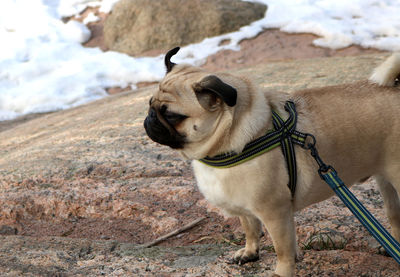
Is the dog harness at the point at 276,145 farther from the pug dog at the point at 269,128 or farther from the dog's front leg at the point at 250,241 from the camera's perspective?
the dog's front leg at the point at 250,241

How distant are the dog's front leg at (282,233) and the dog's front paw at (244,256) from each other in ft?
1.01

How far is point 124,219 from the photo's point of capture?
3736 mm

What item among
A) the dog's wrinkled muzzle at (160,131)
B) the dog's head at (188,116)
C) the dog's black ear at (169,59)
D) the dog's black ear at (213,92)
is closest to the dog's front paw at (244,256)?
the dog's head at (188,116)

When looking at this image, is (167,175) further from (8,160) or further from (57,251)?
(8,160)

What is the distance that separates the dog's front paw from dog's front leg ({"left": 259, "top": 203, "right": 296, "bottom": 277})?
1.01ft

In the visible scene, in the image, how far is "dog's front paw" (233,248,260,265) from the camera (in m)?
2.84

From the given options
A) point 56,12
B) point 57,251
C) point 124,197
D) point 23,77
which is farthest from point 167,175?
point 56,12

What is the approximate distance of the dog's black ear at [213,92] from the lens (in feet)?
7.25

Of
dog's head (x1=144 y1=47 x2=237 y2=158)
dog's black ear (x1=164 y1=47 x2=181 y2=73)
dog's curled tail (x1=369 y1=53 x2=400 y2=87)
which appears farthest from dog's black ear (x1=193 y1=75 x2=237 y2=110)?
dog's curled tail (x1=369 y1=53 x2=400 y2=87)

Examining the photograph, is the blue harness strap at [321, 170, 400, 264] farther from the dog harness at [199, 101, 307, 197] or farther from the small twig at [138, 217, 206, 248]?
the small twig at [138, 217, 206, 248]

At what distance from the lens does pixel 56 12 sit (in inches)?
587

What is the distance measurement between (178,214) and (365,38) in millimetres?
8508

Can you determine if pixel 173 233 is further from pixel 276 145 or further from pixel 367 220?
pixel 367 220

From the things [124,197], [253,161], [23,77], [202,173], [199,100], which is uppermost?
[199,100]
